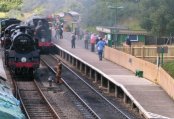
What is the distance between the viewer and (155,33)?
41312 mm

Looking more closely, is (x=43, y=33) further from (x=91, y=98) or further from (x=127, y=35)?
(x=91, y=98)

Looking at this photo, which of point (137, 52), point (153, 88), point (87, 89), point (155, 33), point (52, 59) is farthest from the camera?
point (155, 33)

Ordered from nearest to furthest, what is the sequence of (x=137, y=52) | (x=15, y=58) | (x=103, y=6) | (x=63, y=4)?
(x=15, y=58)
(x=137, y=52)
(x=103, y=6)
(x=63, y=4)

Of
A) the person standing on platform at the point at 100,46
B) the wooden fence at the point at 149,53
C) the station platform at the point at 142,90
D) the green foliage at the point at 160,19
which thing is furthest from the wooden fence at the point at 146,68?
the green foliage at the point at 160,19

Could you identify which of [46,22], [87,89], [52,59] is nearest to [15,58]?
[87,89]

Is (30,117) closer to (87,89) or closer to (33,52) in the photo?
(87,89)

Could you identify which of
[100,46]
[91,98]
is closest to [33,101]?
[91,98]

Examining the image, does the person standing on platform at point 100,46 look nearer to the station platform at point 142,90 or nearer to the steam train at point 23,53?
the station platform at point 142,90

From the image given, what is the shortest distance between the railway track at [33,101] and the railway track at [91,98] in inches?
58.2

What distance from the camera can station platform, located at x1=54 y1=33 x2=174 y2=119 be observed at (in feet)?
58.9

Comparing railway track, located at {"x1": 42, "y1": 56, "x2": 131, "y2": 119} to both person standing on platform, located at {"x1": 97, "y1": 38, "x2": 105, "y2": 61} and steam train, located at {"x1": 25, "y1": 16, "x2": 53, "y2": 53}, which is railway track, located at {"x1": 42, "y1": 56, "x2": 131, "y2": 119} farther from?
steam train, located at {"x1": 25, "y1": 16, "x2": 53, "y2": 53}

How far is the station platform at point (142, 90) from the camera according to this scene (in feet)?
58.9

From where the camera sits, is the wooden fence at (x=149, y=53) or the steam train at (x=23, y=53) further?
the wooden fence at (x=149, y=53)

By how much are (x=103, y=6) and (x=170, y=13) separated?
51.0ft
